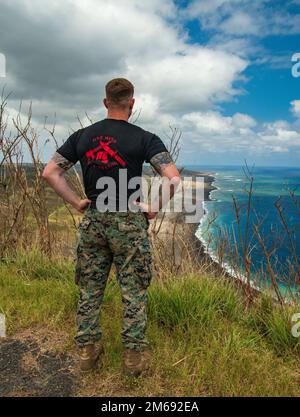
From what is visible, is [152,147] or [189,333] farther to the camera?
[189,333]

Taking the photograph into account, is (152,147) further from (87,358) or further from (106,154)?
(87,358)

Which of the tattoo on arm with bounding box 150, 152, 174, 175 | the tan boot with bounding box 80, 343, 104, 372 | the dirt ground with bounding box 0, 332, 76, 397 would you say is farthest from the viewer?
the tan boot with bounding box 80, 343, 104, 372

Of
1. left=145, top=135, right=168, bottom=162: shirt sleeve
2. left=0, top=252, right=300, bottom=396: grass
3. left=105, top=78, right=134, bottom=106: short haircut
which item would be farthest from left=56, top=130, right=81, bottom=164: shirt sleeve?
left=0, top=252, right=300, bottom=396: grass

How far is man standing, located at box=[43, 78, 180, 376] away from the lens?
8.41ft

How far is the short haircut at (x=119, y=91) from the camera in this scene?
2.56m

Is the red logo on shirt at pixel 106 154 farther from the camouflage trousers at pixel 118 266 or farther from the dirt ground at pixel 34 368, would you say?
the dirt ground at pixel 34 368

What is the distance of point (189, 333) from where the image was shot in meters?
3.34

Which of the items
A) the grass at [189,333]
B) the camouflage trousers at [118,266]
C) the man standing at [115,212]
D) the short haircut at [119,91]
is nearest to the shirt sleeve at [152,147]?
the man standing at [115,212]

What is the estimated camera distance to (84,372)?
9.26 ft

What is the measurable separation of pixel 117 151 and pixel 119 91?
1.50 feet

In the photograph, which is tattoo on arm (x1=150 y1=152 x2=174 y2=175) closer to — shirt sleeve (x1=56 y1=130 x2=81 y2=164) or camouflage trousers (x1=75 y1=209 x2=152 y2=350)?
camouflage trousers (x1=75 y1=209 x2=152 y2=350)

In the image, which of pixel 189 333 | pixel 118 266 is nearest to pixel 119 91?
pixel 118 266

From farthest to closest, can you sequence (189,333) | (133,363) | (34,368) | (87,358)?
(189,333)
(34,368)
(87,358)
(133,363)
